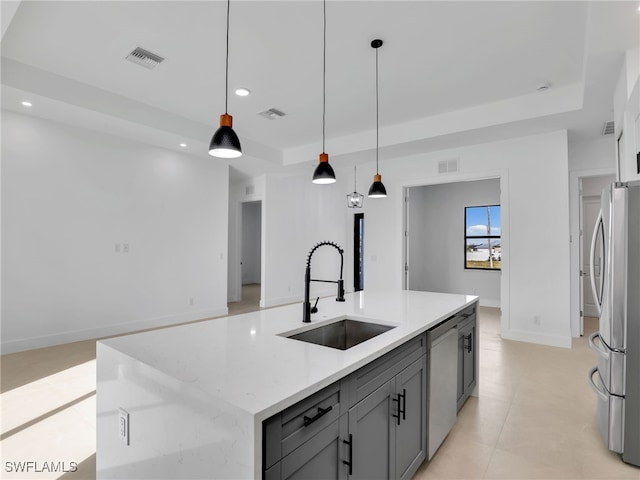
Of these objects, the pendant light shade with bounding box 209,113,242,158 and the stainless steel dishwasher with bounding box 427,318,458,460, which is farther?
the stainless steel dishwasher with bounding box 427,318,458,460

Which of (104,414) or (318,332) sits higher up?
(318,332)

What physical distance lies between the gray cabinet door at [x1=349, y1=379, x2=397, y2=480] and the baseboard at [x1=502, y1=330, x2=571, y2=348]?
3863 mm

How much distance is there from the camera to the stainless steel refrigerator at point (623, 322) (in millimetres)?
2088

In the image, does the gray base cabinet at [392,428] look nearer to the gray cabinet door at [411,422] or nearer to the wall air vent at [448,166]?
the gray cabinet door at [411,422]

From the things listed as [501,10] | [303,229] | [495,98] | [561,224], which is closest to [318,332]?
[501,10]

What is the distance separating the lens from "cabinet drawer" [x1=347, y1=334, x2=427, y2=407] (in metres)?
1.42

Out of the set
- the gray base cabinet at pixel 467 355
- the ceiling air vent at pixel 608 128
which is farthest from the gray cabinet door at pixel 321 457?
the ceiling air vent at pixel 608 128

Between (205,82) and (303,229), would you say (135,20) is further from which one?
(303,229)

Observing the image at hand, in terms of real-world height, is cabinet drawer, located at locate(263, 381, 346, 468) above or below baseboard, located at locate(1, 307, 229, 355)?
above

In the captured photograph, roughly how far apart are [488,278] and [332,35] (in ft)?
20.0

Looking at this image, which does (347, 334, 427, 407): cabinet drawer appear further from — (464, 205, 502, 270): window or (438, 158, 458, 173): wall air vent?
(464, 205, 502, 270): window

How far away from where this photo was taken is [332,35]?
2.91 m

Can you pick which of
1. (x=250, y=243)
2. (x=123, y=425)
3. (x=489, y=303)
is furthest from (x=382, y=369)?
(x=250, y=243)

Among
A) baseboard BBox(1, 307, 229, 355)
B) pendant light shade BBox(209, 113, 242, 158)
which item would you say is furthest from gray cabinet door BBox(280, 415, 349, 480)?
baseboard BBox(1, 307, 229, 355)
